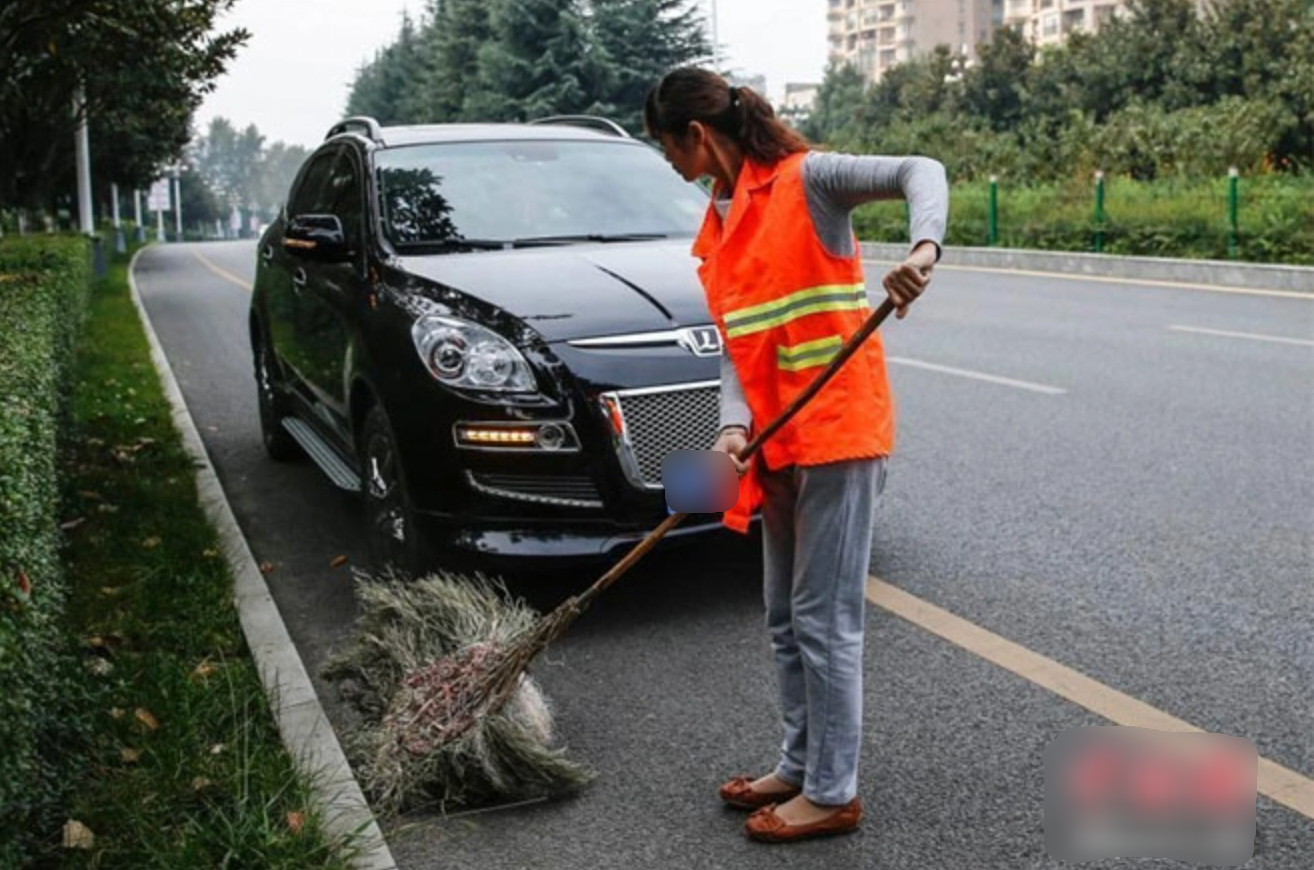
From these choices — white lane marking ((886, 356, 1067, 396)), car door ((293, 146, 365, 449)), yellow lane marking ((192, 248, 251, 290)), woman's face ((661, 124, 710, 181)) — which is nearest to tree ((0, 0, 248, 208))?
car door ((293, 146, 365, 449))

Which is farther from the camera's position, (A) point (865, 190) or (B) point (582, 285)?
(B) point (582, 285)

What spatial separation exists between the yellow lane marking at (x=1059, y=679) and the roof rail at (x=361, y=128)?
294 cm

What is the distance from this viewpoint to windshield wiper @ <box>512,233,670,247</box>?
644 cm

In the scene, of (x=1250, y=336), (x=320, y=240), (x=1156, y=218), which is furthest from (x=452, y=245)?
(x=1156, y=218)

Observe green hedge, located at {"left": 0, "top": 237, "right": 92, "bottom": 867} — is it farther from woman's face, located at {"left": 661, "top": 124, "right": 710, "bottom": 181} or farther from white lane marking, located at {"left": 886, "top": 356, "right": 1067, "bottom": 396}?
white lane marking, located at {"left": 886, "top": 356, "right": 1067, "bottom": 396}

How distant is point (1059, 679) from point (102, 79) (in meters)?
21.9

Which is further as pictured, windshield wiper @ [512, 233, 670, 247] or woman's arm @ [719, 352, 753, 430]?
windshield wiper @ [512, 233, 670, 247]

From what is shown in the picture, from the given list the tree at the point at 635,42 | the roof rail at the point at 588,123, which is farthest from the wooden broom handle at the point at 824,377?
the tree at the point at 635,42

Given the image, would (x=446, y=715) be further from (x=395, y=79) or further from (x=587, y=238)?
(x=395, y=79)

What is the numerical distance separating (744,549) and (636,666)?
135 centimetres

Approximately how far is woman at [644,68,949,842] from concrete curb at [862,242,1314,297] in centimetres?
1533

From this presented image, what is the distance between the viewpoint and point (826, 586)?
3664 mm

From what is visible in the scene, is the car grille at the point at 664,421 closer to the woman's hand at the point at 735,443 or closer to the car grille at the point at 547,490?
the car grille at the point at 547,490

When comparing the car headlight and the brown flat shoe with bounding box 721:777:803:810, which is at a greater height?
the car headlight
